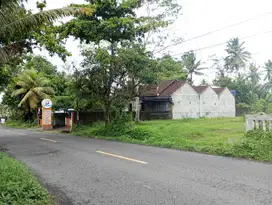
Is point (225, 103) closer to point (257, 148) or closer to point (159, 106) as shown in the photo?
point (159, 106)

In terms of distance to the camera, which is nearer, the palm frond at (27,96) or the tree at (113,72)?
the tree at (113,72)

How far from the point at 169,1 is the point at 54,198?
69.8 ft

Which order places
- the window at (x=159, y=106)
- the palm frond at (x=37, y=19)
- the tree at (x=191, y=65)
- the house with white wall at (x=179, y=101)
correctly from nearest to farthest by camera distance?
the palm frond at (x=37, y=19)
the house with white wall at (x=179, y=101)
the window at (x=159, y=106)
the tree at (x=191, y=65)

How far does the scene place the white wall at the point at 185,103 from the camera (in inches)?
1359

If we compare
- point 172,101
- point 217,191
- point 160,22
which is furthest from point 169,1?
point 217,191

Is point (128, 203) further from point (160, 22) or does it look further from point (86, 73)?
point (160, 22)

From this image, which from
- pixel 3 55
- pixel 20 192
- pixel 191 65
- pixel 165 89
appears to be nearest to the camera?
pixel 20 192

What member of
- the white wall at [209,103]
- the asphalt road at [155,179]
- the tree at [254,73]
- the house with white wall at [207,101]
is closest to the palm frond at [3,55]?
the asphalt road at [155,179]

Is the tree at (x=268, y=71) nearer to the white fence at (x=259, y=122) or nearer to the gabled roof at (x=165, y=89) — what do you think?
the gabled roof at (x=165, y=89)

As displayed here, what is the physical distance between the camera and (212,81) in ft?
197

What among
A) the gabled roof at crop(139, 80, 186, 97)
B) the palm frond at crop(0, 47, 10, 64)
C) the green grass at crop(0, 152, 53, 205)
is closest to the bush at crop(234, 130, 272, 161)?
the green grass at crop(0, 152, 53, 205)

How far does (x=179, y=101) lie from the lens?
35.0 m

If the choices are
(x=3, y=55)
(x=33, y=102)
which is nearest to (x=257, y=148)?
(x=3, y=55)

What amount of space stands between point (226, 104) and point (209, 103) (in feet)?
14.0
